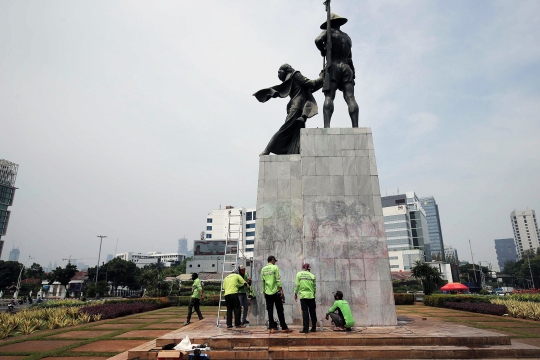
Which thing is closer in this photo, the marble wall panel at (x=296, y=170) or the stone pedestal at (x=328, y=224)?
the stone pedestal at (x=328, y=224)

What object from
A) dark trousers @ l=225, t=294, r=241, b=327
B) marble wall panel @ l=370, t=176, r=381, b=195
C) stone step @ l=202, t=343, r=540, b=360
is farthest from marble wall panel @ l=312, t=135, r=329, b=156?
stone step @ l=202, t=343, r=540, b=360

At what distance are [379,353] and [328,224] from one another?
11.8ft

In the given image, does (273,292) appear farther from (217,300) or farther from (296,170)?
(217,300)

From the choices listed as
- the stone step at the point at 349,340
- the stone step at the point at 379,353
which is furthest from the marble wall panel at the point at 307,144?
the stone step at the point at 379,353

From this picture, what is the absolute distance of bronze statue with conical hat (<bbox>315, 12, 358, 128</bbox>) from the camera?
1034 cm

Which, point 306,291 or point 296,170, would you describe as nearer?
point 306,291

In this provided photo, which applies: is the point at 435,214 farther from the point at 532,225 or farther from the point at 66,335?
the point at 66,335

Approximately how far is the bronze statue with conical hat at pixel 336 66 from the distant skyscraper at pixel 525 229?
19671cm

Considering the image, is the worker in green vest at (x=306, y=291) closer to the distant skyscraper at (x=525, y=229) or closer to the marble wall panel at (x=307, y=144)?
the marble wall panel at (x=307, y=144)

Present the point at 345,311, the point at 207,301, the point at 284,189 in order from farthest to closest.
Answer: the point at 207,301
the point at 284,189
the point at 345,311

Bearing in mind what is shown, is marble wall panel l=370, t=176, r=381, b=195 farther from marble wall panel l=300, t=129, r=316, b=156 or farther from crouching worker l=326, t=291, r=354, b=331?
crouching worker l=326, t=291, r=354, b=331

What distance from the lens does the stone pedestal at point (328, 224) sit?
8297 mm

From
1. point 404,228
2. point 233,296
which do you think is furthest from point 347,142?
point 404,228

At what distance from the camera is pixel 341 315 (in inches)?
290
